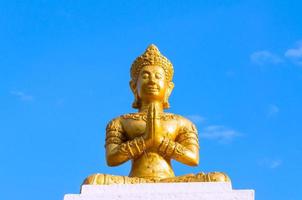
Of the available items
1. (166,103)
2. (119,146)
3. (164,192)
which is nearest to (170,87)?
(166,103)

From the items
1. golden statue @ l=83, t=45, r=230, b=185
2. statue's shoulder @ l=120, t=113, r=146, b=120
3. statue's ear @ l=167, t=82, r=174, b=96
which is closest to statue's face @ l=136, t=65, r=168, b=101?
golden statue @ l=83, t=45, r=230, b=185

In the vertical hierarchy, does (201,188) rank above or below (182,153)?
below

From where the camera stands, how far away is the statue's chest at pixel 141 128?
703 cm

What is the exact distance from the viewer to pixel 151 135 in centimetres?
641

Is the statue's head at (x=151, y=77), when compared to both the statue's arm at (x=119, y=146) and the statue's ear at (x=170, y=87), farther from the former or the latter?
the statue's arm at (x=119, y=146)

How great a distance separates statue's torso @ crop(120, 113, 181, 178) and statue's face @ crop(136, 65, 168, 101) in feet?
1.05

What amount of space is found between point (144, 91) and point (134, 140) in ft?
3.23

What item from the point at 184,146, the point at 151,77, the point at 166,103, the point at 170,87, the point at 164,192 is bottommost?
the point at 164,192

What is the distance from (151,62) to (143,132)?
1.03 metres

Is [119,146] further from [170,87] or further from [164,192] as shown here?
[164,192]

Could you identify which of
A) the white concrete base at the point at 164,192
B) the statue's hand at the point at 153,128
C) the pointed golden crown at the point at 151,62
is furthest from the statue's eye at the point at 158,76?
the white concrete base at the point at 164,192

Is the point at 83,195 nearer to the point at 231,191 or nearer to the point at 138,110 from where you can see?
the point at 231,191

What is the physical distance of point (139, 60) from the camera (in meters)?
7.70

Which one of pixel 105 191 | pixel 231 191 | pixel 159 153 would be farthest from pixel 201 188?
pixel 159 153
